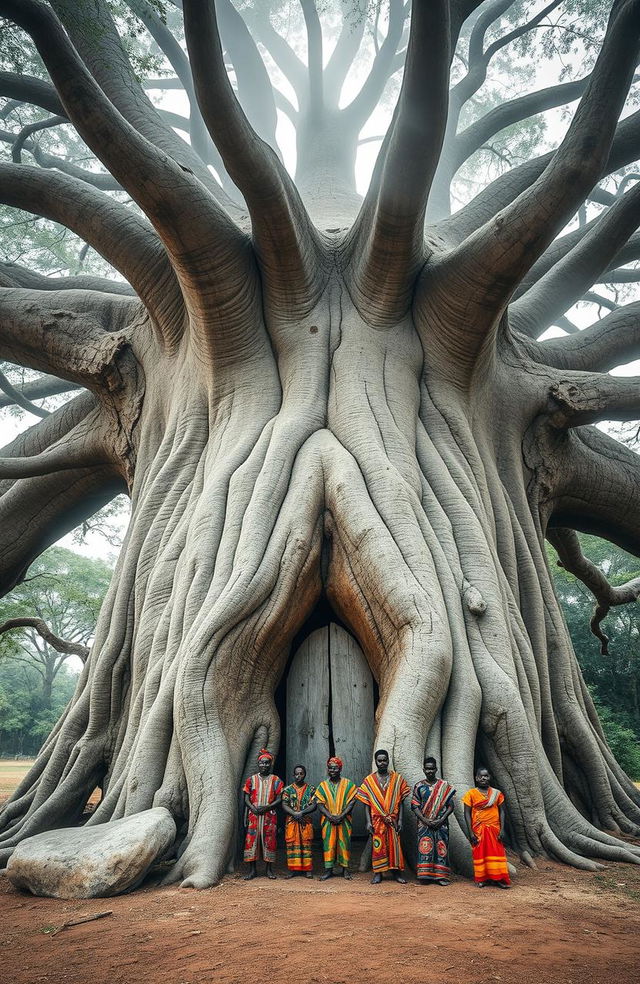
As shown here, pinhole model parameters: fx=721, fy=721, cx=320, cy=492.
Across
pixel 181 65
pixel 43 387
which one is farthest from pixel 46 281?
pixel 181 65

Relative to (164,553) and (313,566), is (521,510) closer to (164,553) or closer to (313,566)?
(313,566)

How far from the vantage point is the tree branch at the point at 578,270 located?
7.27 meters

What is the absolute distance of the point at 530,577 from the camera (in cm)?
685

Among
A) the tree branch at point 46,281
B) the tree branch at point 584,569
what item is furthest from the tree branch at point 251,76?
the tree branch at point 584,569

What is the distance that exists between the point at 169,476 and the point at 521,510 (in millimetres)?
3545

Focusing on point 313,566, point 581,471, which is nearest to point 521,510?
point 581,471

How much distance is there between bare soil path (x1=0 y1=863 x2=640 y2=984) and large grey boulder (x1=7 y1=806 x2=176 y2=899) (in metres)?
0.09

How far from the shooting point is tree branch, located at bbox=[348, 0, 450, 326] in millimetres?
4895

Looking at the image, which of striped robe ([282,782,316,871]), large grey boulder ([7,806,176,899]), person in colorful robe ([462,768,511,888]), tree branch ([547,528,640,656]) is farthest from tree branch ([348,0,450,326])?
tree branch ([547,528,640,656])

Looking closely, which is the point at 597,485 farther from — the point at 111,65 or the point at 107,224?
the point at 111,65

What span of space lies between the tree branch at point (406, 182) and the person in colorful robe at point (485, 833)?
425cm

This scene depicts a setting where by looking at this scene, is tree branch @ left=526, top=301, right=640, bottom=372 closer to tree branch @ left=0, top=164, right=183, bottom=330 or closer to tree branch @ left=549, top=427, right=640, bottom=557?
tree branch @ left=549, top=427, right=640, bottom=557

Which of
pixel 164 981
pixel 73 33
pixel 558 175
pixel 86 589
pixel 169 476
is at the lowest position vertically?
pixel 164 981

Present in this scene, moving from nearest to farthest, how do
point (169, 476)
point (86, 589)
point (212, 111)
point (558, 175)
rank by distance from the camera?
point (212, 111) < point (558, 175) < point (169, 476) < point (86, 589)
